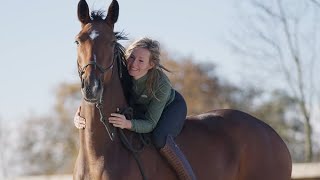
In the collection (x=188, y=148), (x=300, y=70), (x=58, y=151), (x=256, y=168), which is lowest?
(x=58, y=151)

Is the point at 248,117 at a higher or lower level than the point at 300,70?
higher

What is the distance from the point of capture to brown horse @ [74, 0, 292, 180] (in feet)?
24.3

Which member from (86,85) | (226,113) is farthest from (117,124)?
(226,113)

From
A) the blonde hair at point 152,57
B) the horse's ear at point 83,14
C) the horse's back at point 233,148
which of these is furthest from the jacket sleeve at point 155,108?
the horse's ear at point 83,14

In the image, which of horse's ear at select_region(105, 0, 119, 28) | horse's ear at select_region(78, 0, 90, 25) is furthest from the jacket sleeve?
horse's ear at select_region(78, 0, 90, 25)

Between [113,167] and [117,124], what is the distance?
425 mm

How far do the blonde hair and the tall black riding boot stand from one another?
561 mm

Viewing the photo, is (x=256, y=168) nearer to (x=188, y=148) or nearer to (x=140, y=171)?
(x=188, y=148)

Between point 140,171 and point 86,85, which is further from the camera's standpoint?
point 140,171

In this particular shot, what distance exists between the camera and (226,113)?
948cm

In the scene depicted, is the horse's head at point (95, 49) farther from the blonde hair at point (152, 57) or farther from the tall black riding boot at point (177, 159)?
the tall black riding boot at point (177, 159)

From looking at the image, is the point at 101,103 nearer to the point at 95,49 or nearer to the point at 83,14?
the point at 95,49

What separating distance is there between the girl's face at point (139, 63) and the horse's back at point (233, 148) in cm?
95

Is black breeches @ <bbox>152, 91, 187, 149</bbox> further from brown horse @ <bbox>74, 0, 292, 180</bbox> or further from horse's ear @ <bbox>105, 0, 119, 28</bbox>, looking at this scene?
horse's ear @ <bbox>105, 0, 119, 28</bbox>
